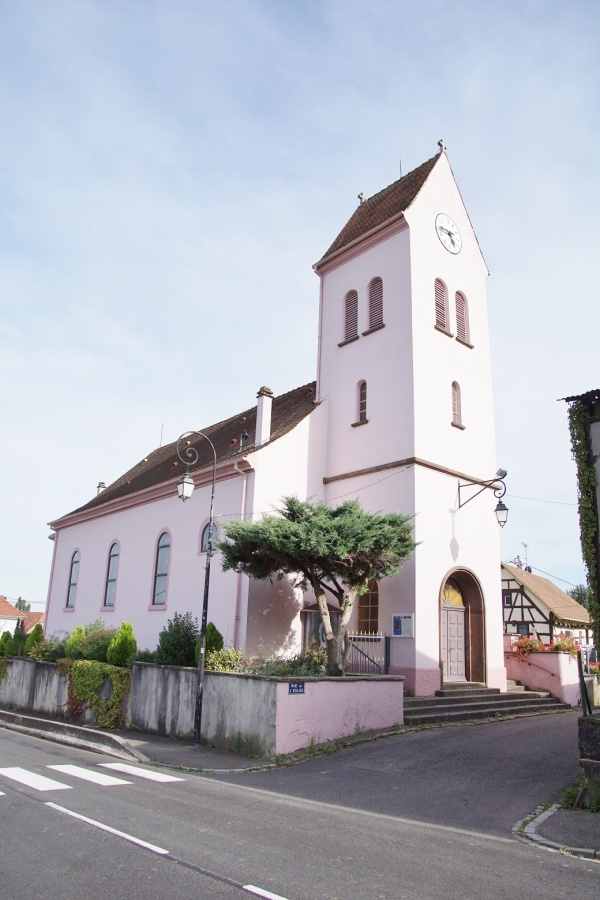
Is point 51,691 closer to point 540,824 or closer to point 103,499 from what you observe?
point 103,499

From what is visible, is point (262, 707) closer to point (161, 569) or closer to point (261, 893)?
point (261, 893)

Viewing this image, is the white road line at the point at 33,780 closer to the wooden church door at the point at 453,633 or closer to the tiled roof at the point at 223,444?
the tiled roof at the point at 223,444

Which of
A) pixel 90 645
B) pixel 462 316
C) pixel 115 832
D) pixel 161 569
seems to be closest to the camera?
pixel 115 832

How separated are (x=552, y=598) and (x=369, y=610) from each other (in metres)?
18.7

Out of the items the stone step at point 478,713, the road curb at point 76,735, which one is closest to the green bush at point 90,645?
the road curb at point 76,735

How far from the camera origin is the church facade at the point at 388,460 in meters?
18.0

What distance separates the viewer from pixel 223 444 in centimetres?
2406

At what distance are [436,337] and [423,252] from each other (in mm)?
2806

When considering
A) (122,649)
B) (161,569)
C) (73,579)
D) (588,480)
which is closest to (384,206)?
(161,569)

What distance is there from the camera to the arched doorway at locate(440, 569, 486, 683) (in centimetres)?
1872

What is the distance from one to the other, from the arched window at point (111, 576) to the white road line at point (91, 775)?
1405 centimetres

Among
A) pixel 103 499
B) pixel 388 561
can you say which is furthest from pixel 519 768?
pixel 103 499

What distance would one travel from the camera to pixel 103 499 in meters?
29.4

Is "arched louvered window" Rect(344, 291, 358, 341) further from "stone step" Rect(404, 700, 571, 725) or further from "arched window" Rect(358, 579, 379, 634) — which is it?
"stone step" Rect(404, 700, 571, 725)
